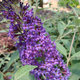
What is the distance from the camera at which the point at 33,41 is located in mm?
988

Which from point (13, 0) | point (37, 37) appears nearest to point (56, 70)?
point (37, 37)

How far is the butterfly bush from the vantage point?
0.97m

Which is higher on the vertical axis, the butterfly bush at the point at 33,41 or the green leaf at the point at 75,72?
the butterfly bush at the point at 33,41

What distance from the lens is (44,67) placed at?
1045 mm

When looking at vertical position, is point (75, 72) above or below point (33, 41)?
below

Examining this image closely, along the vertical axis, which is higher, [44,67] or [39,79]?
[44,67]

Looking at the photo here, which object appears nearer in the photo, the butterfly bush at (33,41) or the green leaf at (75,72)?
the butterfly bush at (33,41)

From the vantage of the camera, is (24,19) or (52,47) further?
(52,47)

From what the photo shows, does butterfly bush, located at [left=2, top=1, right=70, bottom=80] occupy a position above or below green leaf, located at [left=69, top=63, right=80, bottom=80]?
above

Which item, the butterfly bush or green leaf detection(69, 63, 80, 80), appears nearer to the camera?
Answer: the butterfly bush

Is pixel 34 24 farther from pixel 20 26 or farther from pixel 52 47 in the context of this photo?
pixel 52 47

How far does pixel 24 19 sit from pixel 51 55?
0.45 metres

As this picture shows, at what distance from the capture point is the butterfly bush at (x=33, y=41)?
3.17 ft

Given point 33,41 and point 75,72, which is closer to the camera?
point 33,41
